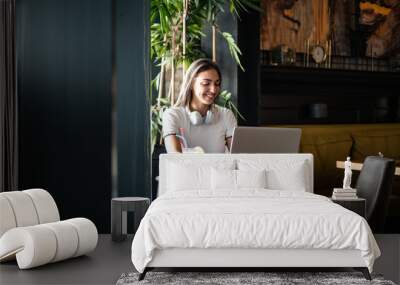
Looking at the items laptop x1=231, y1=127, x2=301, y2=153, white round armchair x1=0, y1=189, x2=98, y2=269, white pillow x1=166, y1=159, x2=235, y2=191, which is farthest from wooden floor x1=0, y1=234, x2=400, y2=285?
laptop x1=231, y1=127, x2=301, y2=153

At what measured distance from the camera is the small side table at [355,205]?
5.48 m

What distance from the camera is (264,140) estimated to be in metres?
5.57

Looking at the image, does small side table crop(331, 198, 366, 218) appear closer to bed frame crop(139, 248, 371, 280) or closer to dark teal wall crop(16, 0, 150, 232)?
bed frame crop(139, 248, 371, 280)

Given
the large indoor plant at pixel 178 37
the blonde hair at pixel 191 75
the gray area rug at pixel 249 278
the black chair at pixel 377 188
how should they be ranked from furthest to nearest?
1. the large indoor plant at pixel 178 37
2. the blonde hair at pixel 191 75
3. the black chair at pixel 377 188
4. the gray area rug at pixel 249 278

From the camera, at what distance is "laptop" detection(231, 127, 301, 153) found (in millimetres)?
5484

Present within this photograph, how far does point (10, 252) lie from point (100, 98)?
2014mm

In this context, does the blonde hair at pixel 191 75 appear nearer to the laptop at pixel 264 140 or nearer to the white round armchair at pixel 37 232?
the laptop at pixel 264 140

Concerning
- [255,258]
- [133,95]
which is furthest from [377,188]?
[133,95]

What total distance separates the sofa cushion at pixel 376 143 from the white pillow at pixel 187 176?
2.97 metres

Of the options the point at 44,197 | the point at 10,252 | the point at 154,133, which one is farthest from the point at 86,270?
the point at 154,133

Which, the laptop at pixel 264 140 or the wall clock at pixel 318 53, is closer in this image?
the laptop at pixel 264 140

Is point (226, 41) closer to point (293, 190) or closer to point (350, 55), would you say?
point (350, 55)

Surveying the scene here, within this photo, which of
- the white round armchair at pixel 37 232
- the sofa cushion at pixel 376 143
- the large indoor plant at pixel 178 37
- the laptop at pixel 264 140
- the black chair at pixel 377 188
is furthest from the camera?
the sofa cushion at pixel 376 143

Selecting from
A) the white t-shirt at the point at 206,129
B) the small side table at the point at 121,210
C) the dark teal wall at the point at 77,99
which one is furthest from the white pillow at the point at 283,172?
the dark teal wall at the point at 77,99
